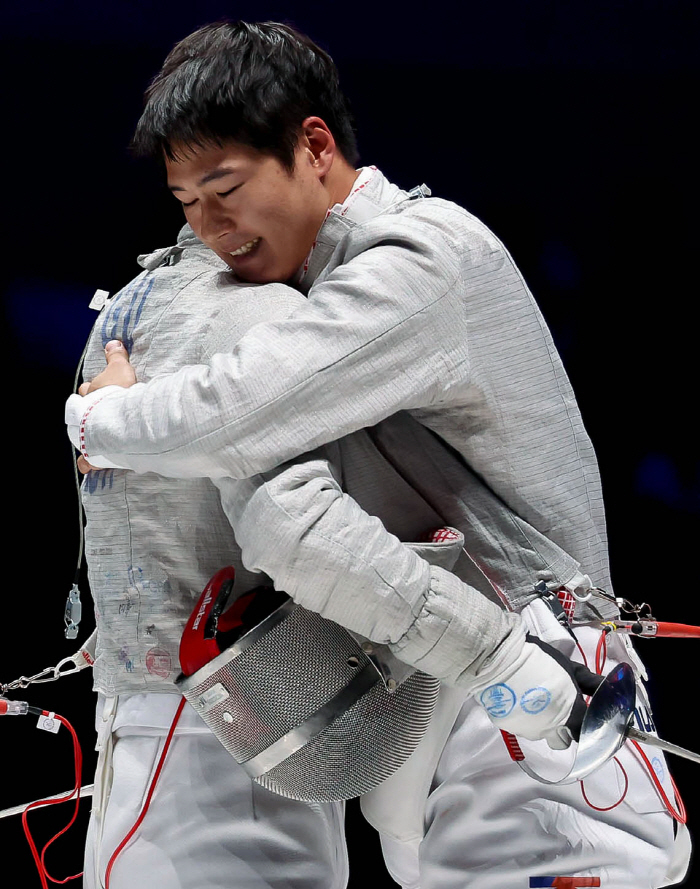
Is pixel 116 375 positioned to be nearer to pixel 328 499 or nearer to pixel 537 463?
pixel 328 499

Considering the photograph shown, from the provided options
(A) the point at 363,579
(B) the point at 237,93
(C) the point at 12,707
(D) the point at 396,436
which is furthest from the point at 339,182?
(C) the point at 12,707

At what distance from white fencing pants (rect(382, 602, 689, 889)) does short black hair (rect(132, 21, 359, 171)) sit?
1.79 ft

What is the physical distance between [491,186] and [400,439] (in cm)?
75

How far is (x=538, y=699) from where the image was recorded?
84 centimetres

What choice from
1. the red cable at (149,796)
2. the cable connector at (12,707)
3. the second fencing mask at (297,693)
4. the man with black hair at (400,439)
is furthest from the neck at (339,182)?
the cable connector at (12,707)

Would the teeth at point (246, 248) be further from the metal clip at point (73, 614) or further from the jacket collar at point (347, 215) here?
the metal clip at point (73, 614)

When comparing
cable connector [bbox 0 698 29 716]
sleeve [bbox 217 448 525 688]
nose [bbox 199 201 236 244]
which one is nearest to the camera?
sleeve [bbox 217 448 525 688]

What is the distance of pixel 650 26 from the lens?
1.54 metres

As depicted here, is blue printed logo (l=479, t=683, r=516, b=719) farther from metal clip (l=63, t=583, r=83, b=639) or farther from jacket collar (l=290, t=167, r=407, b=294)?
metal clip (l=63, t=583, r=83, b=639)

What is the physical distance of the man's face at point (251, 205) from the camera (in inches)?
40.0


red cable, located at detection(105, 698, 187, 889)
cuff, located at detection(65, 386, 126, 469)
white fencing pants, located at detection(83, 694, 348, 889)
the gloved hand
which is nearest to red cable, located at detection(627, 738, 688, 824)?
the gloved hand

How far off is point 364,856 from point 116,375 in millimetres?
980

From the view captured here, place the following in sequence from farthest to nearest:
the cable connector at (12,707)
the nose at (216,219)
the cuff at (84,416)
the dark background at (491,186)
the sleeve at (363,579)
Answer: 1. the dark background at (491,186)
2. the cable connector at (12,707)
3. the nose at (216,219)
4. the cuff at (84,416)
5. the sleeve at (363,579)

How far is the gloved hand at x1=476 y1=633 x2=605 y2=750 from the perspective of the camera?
33.1 inches
